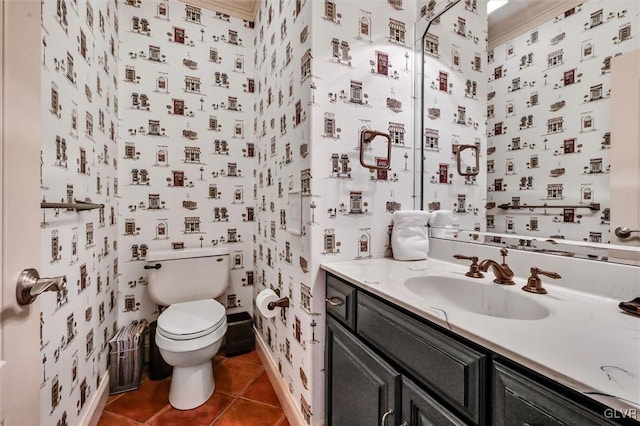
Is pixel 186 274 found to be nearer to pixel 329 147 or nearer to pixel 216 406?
pixel 216 406

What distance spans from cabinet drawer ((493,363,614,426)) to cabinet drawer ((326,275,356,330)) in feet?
1.87

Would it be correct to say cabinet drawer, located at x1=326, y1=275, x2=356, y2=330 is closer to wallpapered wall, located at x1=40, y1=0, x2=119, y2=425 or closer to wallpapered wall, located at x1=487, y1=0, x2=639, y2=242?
wallpapered wall, located at x1=487, y1=0, x2=639, y2=242

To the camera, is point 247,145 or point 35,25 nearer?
→ point 35,25

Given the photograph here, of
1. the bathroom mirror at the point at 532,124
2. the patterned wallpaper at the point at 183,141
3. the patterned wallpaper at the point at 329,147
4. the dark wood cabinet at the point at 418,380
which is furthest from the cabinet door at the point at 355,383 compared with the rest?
the patterned wallpaper at the point at 183,141

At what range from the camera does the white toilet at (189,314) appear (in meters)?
1.58

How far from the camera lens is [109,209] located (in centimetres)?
184

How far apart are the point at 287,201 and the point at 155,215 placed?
117 cm

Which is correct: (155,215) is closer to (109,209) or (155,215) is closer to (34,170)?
(109,209)

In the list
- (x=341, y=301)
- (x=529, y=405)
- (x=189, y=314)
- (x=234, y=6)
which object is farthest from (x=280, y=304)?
(x=234, y=6)

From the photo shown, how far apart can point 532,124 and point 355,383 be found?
121 centimetres

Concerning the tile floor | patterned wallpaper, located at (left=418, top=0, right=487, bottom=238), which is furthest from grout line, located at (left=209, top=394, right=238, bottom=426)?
patterned wallpaper, located at (left=418, top=0, right=487, bottom=238)

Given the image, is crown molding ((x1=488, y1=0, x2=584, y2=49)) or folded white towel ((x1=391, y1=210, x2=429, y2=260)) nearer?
crown molding ((x1=488, y1=0, x2=584, y2=49))

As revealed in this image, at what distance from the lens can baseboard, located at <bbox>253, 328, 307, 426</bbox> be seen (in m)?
1.50

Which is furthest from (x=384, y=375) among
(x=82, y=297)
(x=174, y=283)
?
(x=174, y=283)
